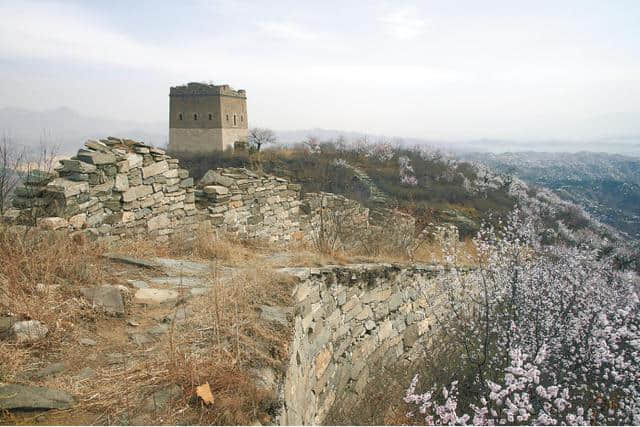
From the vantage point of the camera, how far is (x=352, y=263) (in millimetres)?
5598

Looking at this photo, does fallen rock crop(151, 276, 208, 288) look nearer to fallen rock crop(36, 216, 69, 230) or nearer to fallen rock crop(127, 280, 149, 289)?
fallen rock crop(127, 280, 149, 289)

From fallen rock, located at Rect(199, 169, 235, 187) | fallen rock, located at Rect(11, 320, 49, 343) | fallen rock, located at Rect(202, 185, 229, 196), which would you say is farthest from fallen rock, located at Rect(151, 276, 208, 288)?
fallen rock, located at Rect(199, 169, 235, 187)

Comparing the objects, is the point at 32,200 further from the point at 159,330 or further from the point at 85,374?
the point at 85,374

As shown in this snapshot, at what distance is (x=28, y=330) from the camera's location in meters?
2.63

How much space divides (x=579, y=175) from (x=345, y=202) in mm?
58474

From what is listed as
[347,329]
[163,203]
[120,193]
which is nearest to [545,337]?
[347,329]

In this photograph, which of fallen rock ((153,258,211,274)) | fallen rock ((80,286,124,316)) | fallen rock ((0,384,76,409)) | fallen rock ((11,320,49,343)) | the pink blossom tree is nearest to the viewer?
fallen rock ((0,384,76,409))

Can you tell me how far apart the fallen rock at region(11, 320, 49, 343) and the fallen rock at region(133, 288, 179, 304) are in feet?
2.78

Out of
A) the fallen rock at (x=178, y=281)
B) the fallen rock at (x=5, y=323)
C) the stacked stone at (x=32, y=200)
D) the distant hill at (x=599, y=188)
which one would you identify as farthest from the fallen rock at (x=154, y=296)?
the distant hill at (x=599, y=188)

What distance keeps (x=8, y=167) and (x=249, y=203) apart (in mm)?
3662

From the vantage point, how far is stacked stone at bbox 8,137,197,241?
16.5 ft

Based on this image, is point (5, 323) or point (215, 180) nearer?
point (5, 323)

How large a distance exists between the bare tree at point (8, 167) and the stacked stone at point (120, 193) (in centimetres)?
61

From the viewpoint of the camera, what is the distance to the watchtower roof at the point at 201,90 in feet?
136
